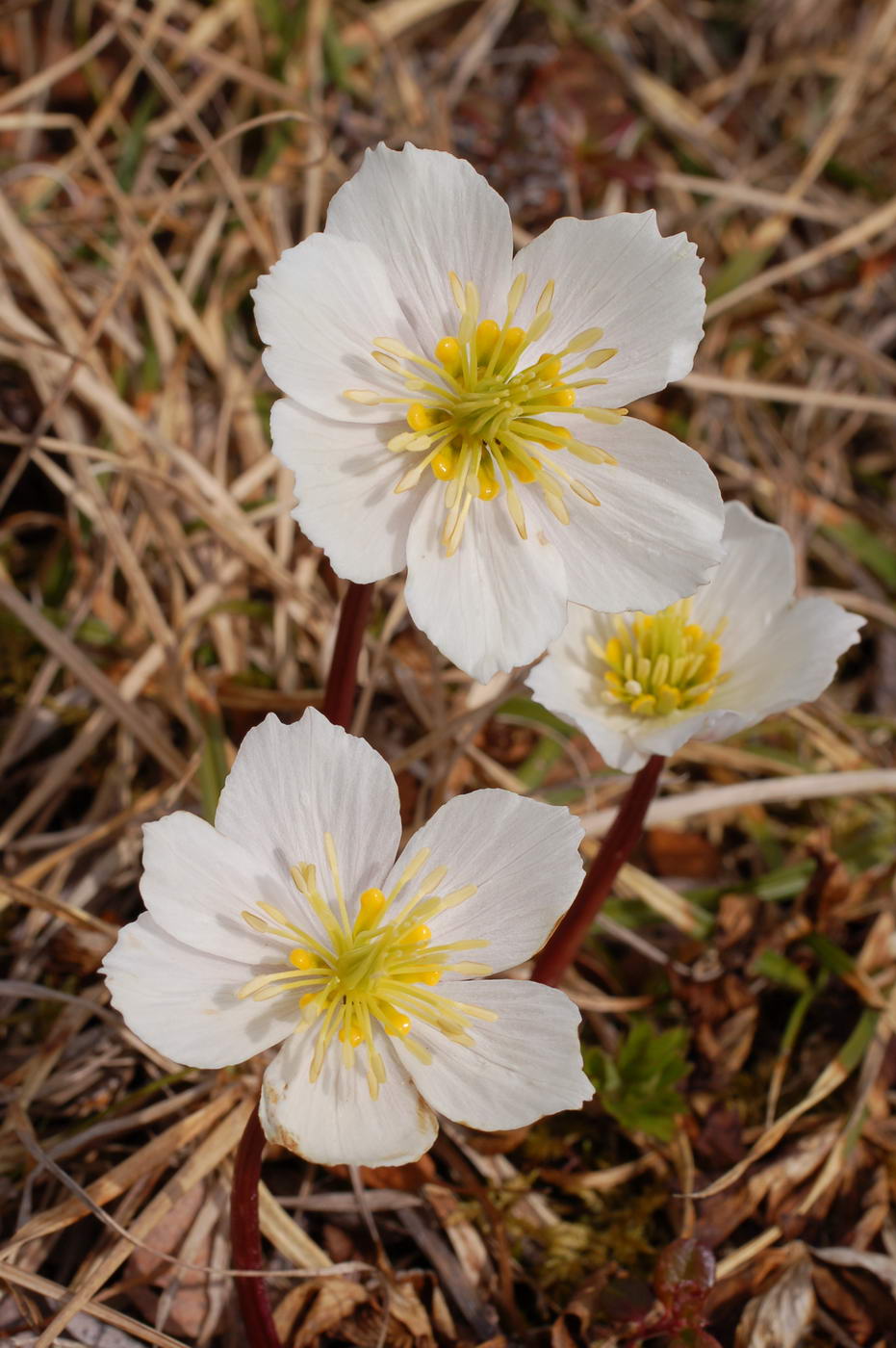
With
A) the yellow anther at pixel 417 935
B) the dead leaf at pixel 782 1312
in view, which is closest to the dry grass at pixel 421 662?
the dead leaf at pixel 782 1312

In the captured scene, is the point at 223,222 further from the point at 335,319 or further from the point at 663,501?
the point at 663,501

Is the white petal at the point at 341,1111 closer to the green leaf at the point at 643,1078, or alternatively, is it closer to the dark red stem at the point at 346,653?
the dark red stem at the point at 346,653

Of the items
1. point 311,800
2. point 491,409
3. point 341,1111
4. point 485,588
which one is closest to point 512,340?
point 491,409

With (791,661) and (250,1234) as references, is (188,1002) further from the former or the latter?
(791,661)

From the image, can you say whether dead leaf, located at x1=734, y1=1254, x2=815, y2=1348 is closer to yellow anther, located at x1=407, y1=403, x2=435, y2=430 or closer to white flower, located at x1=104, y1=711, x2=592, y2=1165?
white flower, located at x1=104, y1=711, x2=592, y2=1165

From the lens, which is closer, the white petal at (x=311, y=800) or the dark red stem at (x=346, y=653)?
the white petal at (x=311, y=800)

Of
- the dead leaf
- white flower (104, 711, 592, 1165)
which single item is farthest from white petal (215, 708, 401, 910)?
the dead leaf
